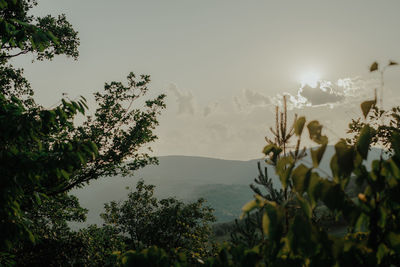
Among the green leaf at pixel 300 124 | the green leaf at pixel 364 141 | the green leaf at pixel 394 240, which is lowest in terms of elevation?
the green leaf at pixel 394 240

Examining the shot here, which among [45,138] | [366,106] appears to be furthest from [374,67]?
[45,138]

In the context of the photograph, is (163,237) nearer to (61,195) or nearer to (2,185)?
(61,195)

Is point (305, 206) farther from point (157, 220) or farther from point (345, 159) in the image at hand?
point (157, 220)

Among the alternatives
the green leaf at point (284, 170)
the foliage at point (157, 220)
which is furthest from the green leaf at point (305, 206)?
the foliage at point (157, 220)

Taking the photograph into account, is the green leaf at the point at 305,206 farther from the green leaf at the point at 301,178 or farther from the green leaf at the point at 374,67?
the green leaf at the point at 374,67

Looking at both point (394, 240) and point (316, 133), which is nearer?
point (394, 240)

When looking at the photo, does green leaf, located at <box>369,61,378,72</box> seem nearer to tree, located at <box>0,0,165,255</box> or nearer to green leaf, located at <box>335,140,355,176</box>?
green leaf, located at <box>335,140,355,176</box>

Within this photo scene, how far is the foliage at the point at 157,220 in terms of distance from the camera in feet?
83.7

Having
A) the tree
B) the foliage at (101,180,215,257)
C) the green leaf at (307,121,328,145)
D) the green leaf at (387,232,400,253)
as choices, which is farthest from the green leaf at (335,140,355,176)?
the foliage at (101,180,215,257)

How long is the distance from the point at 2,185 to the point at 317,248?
460cm

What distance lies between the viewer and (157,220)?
26.7 m

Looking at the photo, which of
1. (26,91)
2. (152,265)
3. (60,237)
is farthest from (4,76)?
(152,265)

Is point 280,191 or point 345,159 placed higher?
point 345,159

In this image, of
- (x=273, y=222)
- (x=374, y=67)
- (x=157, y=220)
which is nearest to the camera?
(x=273, y=222)
